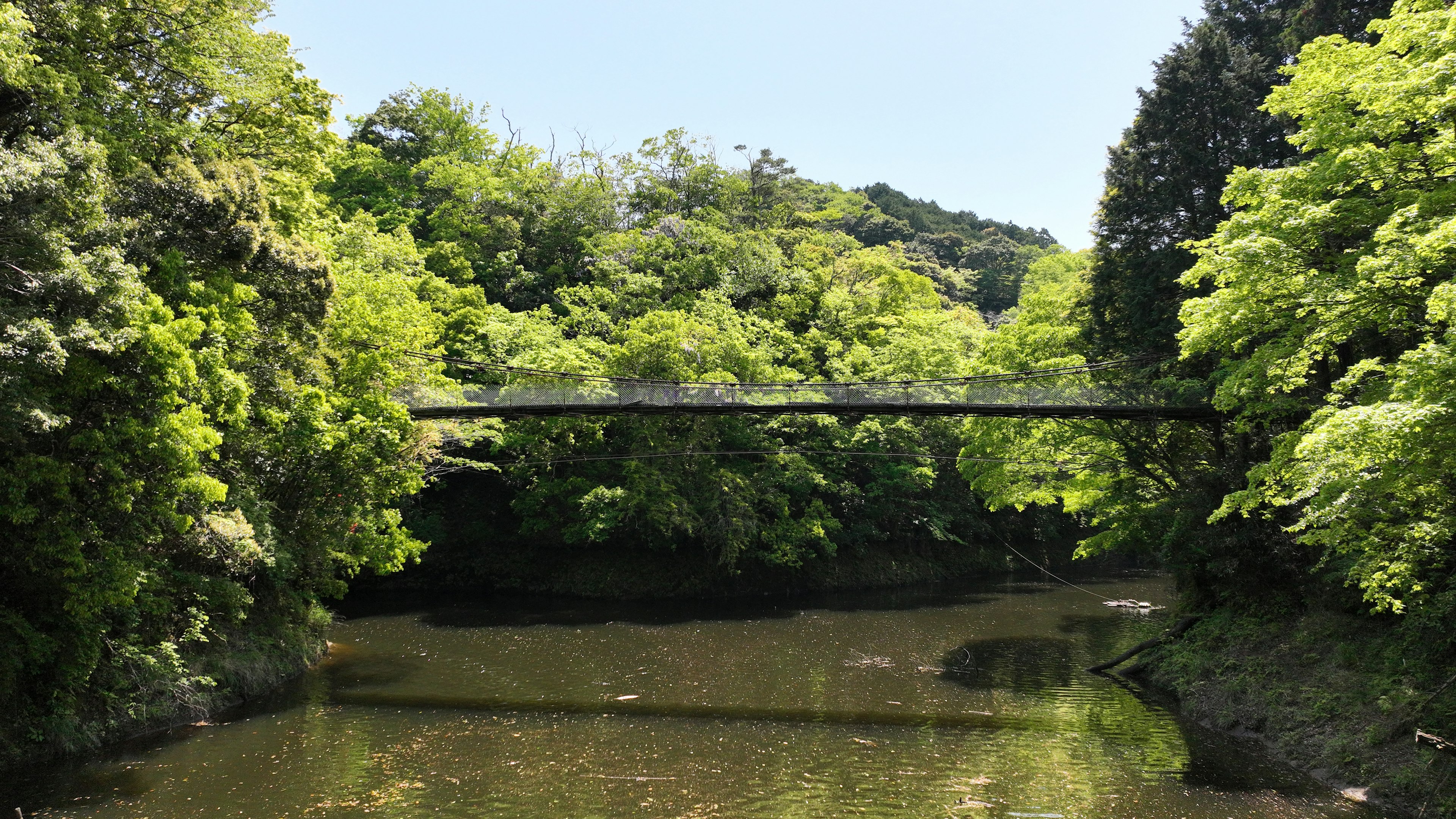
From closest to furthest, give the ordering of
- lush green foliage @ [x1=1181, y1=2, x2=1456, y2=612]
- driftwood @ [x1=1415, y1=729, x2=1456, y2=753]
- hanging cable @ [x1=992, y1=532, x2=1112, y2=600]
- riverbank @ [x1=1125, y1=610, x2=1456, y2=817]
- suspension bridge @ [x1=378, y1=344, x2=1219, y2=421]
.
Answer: lush green foliage @ [x1=1181, y1=2, x2=1456, y2=612] < driftwood @ [x1=1415, y1=729, x2=1456, y2=753] < riverbank @ [x1=1125, y1=610, x2=1456, y2=817] < suspension bridge @ [x1=378, y1=344, x2=1219, y2=421] < hanging cable @ [x1=992, y1=532, x2=1112, y2=600]

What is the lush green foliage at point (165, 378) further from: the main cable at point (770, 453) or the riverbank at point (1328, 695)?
the riverbank at point (1328, 695)

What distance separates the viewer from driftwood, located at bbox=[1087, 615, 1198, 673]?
14414 mm

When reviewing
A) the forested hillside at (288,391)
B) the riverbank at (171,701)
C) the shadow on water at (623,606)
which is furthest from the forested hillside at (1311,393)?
the riverbank at (171,701)

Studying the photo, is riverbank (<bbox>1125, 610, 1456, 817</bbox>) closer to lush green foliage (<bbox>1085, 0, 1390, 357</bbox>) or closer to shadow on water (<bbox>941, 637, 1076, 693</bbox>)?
shadow on water (<bbox>941, 637, 1076, 693</bbox>)

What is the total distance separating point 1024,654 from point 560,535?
13422mm

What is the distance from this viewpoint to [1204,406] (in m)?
13.3

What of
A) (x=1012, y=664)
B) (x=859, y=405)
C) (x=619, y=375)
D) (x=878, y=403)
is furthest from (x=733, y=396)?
(x=1012, y=664)

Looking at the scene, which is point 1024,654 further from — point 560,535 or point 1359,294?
point 560,535

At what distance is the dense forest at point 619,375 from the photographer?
8.27 m

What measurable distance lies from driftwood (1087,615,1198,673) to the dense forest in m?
0.29

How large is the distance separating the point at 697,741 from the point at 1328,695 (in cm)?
746

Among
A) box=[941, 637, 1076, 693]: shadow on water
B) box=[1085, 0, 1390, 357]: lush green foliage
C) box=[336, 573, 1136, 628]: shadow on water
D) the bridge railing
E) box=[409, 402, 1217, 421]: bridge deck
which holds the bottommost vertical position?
box=[336, 573, 1136, 628]: shadow on water

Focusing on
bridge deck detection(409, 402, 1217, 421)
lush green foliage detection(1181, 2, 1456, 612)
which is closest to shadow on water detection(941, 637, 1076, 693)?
bridge deck detection(409, 402, 1217, 421)

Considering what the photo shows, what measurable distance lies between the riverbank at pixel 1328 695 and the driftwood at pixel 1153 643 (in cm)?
34
